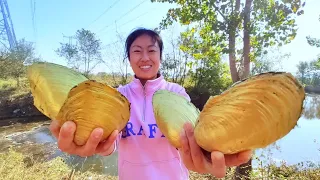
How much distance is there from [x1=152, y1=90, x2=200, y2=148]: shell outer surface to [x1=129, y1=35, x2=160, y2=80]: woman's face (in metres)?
0.46

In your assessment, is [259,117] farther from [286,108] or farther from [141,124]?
[141,124]

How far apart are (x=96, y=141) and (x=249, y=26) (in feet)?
7.86

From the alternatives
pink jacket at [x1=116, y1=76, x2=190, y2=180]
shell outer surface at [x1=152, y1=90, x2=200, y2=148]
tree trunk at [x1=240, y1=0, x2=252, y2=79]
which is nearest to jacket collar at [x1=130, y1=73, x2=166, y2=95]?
pink jacket at [x1=116, y1=76, x2=190, y2=180]

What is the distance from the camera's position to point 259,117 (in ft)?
2.06

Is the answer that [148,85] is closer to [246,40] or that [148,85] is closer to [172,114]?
[172,114]

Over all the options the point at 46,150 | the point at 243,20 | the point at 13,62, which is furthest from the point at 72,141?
the point at 13,62

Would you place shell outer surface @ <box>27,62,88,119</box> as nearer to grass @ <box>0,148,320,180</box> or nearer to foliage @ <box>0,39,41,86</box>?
grass @ <box>0,148,320,180</box>

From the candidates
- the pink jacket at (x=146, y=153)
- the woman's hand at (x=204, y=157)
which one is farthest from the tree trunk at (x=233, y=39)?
the woman's hand at (x=204, y=157)

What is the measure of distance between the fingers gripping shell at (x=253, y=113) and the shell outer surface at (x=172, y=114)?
10 centimetres

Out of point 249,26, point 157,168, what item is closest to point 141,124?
point 157,168

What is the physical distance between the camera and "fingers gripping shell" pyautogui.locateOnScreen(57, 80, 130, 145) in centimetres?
71

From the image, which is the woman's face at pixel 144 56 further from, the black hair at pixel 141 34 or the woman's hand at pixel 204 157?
the woman's hand at pixel 204 157

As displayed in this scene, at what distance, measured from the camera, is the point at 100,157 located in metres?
7.74

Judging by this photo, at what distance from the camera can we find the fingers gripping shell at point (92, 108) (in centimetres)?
71
